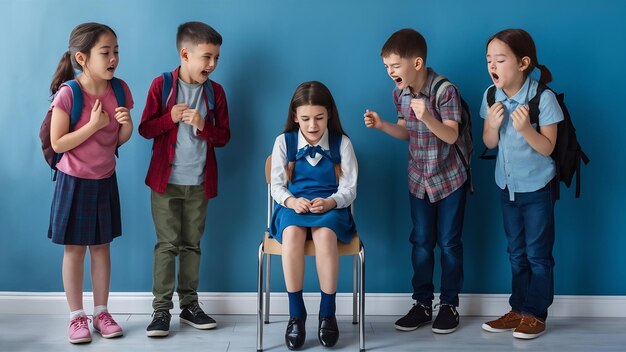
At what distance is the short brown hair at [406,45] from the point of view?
2686 millimetres

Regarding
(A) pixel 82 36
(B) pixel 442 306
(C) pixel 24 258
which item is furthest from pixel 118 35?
(B) pixel 442 306

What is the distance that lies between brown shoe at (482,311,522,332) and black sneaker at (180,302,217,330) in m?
1.06

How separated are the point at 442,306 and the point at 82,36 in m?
1.68

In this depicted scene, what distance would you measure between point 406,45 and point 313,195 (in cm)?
64

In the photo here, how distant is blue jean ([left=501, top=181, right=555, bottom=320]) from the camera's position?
2717 mm

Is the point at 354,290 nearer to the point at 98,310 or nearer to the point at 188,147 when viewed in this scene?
the point at 188,147

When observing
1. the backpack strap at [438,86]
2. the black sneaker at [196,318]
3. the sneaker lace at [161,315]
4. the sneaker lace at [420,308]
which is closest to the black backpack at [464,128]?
the backpack strap at [438,86]

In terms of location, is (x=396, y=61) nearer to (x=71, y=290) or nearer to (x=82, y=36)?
(x=82, y=36)

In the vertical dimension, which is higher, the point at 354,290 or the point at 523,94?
the point at 523,94

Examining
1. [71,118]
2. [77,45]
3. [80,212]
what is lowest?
[80,212]

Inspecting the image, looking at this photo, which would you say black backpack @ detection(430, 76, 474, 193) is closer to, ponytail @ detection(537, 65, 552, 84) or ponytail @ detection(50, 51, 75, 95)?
ponytail @ detection(537, 65, 552, 84)

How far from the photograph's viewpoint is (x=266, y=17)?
2973mm

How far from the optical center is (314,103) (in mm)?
2680

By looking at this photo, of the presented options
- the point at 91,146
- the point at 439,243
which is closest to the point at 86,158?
the point at 91,146
